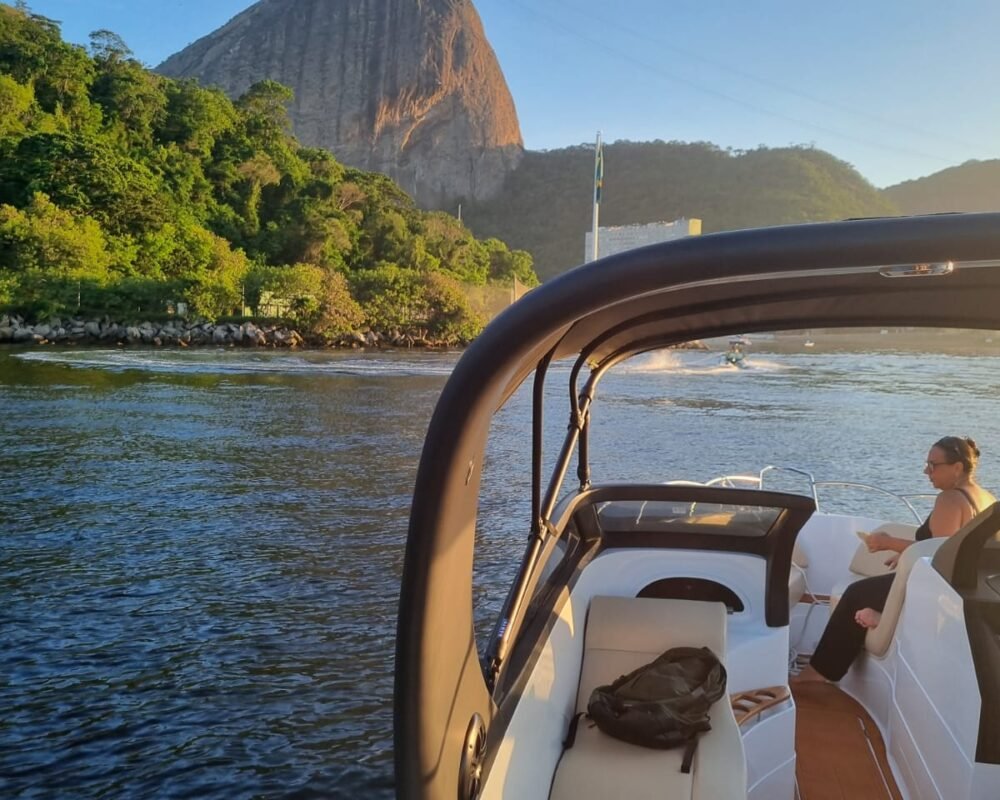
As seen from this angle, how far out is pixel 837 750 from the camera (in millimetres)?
3396

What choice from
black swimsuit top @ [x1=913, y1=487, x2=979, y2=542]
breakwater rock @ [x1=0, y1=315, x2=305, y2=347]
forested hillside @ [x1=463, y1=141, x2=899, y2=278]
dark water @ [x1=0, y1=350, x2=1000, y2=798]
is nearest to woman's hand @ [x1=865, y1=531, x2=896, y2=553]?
black swimsuit top @ [x1=913, y1=487, x2=979, y2=542]

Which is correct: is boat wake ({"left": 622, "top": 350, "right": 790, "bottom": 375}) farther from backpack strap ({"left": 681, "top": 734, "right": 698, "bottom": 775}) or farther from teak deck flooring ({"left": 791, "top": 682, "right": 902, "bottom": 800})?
backpack strap ({"left": 681, "top": 734, "right": 698, "bottom": 775})

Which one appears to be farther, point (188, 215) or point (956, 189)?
point (956, 189)

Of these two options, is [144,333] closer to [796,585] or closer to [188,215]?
[188,215]

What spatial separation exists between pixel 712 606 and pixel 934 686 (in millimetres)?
767

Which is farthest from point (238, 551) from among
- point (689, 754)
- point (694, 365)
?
point (694, 365)

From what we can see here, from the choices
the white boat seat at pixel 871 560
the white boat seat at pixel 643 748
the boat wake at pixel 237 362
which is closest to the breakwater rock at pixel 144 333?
the boat wake at pixel 237 362

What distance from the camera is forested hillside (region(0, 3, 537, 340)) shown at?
53.1 meters

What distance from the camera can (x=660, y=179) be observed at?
13588 cm

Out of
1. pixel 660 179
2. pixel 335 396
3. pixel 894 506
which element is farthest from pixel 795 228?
pixel 660 179

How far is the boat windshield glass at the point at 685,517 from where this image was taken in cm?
346

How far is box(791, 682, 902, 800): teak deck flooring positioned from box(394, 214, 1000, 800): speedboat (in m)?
0.01

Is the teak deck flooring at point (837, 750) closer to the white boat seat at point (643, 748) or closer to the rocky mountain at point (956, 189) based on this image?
the white boat seat at point (643, 748)

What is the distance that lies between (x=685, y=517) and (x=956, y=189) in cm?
13523
